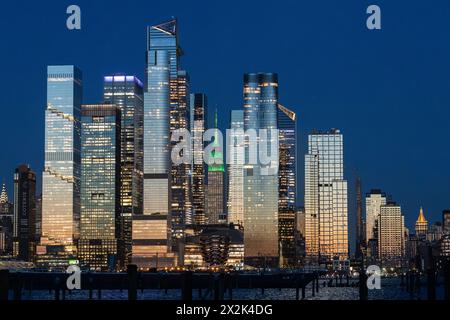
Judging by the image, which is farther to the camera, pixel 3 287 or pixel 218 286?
pixel 218 286

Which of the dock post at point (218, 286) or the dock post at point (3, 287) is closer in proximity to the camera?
the dock post at point (3, 287)

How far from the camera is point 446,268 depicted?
53406 millimetres

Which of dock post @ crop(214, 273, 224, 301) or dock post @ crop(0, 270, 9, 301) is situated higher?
dock post @ crop(0, 270, 9, 301)

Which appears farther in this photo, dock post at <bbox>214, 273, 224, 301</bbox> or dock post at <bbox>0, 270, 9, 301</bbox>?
dock post at <bbox>214, 273, 224, 301</bbox>

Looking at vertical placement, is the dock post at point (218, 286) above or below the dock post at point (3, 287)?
below

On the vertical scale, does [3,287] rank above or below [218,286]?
above
